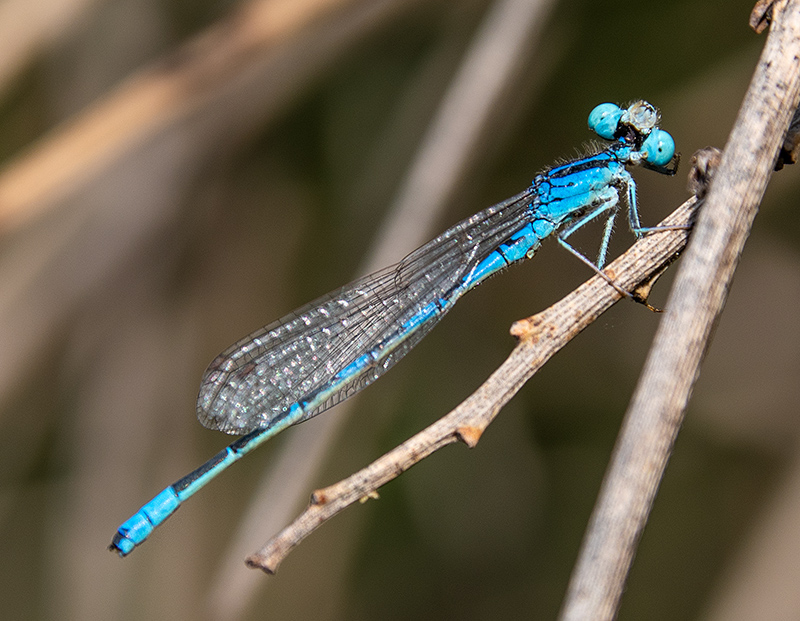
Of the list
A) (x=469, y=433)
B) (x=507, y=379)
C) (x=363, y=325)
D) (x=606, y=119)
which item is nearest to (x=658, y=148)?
(x=606, y=119)

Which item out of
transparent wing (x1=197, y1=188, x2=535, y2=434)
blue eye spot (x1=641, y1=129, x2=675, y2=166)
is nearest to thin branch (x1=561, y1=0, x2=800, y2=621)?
blue eye spot (x1=641, y1=129, x2=675, y2=166)

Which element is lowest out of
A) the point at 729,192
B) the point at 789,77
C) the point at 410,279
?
the point at 729,192

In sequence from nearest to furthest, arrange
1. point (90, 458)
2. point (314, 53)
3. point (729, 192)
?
point (729, 192), point (314, 53), point (90, 458)

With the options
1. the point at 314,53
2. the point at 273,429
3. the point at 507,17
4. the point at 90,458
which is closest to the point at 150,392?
the point at 90,458

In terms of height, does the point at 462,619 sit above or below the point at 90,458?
below

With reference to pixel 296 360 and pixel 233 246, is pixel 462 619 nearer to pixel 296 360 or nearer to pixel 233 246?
pixel 296 360

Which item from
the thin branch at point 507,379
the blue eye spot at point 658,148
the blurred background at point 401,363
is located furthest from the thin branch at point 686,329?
the blurred background at point 401,363

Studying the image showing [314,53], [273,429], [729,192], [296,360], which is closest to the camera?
[729,192]
